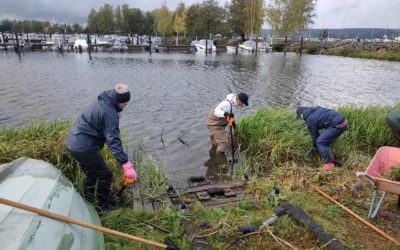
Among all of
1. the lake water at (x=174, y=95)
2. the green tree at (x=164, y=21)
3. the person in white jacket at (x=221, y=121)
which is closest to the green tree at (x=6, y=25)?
the green tree at (x=164, y=21)

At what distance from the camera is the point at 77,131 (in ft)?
15.7

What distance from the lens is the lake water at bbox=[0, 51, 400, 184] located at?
9.93 meters

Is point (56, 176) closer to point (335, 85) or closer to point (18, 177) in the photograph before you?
point (18, 177)

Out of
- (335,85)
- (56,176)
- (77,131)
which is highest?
(77,131)

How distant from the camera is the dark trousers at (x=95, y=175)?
16.0 feet

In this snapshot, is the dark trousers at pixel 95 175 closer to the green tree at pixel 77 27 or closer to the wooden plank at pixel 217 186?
the wooden plank at pixel 217 186

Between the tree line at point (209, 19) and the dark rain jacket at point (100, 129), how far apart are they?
216 ft

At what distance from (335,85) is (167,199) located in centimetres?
1959

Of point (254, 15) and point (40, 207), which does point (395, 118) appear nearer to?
point (40, 207)

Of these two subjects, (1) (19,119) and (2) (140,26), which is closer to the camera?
(1) (19,119)

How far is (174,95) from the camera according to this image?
17.5 metres

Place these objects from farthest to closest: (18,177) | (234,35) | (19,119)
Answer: (234,35) → (19,119) → (18,177)

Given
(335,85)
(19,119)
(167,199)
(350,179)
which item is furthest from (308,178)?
(335,85)

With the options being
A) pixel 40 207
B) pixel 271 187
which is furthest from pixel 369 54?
pixel 40 207
